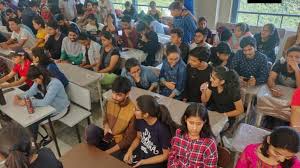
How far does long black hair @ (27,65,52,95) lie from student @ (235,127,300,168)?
208cm

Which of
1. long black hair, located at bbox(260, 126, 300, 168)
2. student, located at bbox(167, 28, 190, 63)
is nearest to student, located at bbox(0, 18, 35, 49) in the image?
student, located at bbox(167, 28, 190, 63)

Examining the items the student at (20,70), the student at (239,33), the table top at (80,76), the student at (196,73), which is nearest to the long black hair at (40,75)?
the table top at (80,76)

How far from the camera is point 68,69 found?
3.58 metres

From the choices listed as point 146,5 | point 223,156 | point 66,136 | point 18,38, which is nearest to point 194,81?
point 223,156

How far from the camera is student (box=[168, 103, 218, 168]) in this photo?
1.75 metres

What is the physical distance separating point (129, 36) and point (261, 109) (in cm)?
280

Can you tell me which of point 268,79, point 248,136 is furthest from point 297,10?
point 248,136

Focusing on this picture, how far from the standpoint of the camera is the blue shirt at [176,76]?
3.01 m

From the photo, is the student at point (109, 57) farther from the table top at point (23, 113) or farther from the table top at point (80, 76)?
the table top at point (23, 113)

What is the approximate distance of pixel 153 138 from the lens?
1.99 m

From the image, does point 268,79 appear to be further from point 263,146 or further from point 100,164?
point 100,164

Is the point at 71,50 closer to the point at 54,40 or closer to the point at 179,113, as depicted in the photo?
the point at 54,40

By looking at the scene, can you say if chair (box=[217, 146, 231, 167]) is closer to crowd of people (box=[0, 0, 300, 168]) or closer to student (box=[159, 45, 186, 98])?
crowd of people (box=[0, 0, 300, 168])

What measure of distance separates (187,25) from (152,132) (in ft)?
10.0
